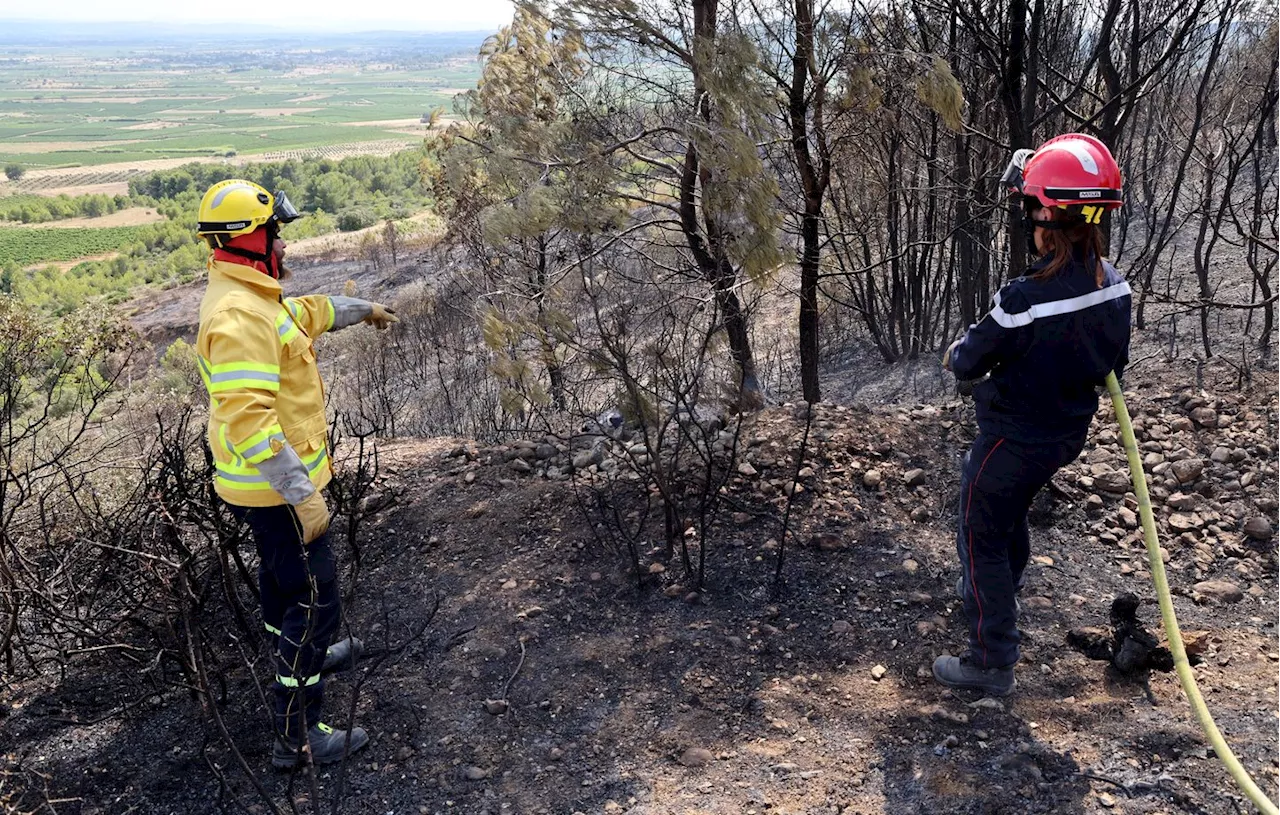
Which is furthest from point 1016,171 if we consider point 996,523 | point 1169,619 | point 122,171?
point 122,171

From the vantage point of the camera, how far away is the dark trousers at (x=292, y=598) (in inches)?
106

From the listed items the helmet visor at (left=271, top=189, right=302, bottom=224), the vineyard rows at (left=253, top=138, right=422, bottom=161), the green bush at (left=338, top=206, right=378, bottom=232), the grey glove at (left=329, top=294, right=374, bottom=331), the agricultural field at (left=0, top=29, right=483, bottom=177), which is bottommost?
the green bush at (left=338, top=206, right=378, bottom=232)

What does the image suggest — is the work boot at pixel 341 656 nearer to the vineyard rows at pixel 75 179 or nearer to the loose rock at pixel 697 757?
the loose rock at pixel 697 757

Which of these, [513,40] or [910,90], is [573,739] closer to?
[910,90]

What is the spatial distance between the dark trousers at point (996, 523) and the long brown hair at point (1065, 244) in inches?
20.4

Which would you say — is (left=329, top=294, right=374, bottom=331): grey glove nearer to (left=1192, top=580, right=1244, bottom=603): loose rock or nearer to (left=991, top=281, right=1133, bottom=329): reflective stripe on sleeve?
(left=991, top=281, right=1133, bottom=329): reflective stripe on sleeve

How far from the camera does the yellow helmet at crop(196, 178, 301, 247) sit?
2635 mm

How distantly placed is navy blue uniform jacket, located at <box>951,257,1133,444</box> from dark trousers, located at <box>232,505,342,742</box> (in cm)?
211

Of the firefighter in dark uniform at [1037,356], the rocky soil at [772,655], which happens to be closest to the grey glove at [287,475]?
the rocky soil at [772,655]

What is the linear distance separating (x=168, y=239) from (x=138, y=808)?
6095 cm

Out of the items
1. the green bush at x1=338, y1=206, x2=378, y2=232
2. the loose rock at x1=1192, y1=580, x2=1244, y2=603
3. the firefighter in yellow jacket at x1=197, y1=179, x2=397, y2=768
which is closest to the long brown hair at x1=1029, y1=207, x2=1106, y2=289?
the loose rock at x1=1192, y1=580, x2=1244, y2=603

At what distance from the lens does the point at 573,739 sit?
284 cm

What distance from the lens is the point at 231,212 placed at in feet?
8.64

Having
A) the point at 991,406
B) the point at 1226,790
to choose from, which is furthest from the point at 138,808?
the point at 1226,790
